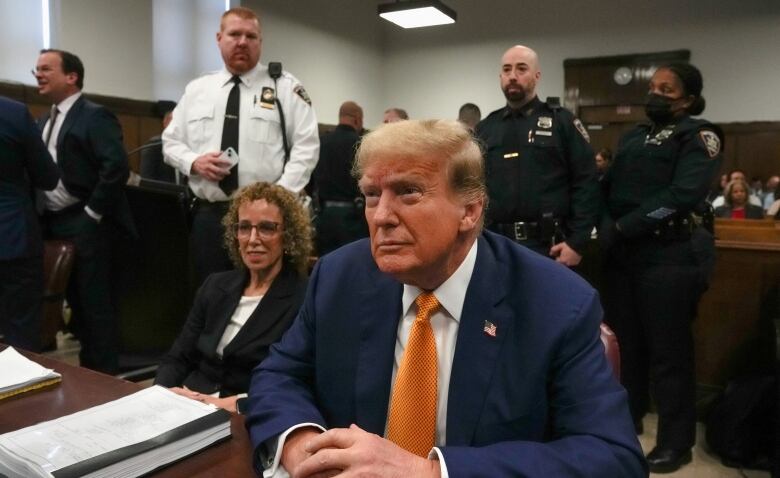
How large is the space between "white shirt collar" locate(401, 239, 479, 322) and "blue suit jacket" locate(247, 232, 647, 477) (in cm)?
2

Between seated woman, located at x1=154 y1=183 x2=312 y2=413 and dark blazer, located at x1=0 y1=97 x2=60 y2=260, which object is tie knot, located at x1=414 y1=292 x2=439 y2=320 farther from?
dark blazer, located at x1=0 y1=97 x2=60 y2=260

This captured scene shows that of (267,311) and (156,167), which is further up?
(156,167)

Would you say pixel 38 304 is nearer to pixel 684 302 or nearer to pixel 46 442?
pixel 46 442

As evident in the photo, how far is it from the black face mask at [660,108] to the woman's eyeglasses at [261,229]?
1.66 m

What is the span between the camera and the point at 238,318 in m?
2.03

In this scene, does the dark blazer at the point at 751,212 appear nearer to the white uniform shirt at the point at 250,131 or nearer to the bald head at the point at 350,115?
the bald head at the point at 350,115

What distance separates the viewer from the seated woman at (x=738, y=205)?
6.29 meters

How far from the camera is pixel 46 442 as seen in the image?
0.99 metres

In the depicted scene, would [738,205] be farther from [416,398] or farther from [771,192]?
[416,398]

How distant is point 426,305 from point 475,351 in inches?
5.0

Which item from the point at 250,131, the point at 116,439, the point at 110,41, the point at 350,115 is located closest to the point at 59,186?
the point at 250,131

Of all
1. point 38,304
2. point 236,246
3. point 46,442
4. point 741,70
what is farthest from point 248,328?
point 741,70

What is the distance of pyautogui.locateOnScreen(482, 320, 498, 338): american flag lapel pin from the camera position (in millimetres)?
1125

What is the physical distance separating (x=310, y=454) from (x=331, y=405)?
214 millimetres
